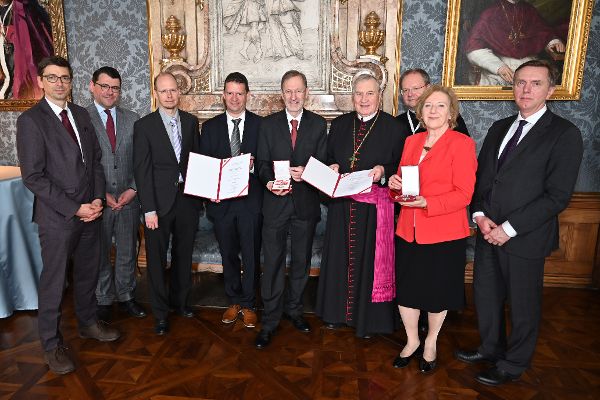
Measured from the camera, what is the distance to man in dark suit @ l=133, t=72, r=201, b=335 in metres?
2.96

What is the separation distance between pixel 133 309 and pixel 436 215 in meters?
2.48

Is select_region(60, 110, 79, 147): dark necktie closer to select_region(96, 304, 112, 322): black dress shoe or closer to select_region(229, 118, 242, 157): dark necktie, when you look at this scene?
select_region(229, 118, 242, 157): dark necktie

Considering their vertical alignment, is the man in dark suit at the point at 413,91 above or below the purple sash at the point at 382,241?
above

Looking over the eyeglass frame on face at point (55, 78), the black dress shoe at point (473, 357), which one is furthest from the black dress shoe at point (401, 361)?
the eyeglass frame on face at point (55, 78)

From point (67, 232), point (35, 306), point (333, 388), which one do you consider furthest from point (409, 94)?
point (35, 306)

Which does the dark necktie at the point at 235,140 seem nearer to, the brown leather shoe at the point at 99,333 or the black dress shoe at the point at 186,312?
the black dress shoe at the point at 186,312

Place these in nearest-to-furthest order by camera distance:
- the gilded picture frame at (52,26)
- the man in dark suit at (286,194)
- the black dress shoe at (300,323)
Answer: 1. the man in dark suit at (286,194)
2. the black dress shoe at (300,323)
3. the gilded picture frame at (52,26)

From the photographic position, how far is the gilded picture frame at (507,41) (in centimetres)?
391

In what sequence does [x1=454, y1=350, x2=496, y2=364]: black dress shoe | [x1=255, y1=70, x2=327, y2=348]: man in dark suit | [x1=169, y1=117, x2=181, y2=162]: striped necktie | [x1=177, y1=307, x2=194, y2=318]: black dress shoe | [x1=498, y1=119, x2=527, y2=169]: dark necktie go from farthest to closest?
[x1=177, y1=307, x2=194, y2=318]: black dress shoe → [x1=169, y1=117, x2=181, y2=162]: striped necktie → [x1=255, y1=70, x2=327, y2=348]: man in dark suit → [x1=454, y1=350, x2=496, y2=364]: black dress shoe → [x1=498, y1=119, x2=527, y2=169]: dark necktie

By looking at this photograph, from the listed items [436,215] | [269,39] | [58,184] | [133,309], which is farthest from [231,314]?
[269,39]

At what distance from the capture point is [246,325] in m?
3.27

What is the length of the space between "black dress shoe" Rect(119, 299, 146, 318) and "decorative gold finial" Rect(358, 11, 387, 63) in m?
3.08

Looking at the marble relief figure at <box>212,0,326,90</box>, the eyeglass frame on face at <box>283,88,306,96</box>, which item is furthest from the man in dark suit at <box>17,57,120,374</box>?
the marble relief figure at <box>212,0,326,90</box>

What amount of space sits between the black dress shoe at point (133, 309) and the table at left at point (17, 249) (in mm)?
738
